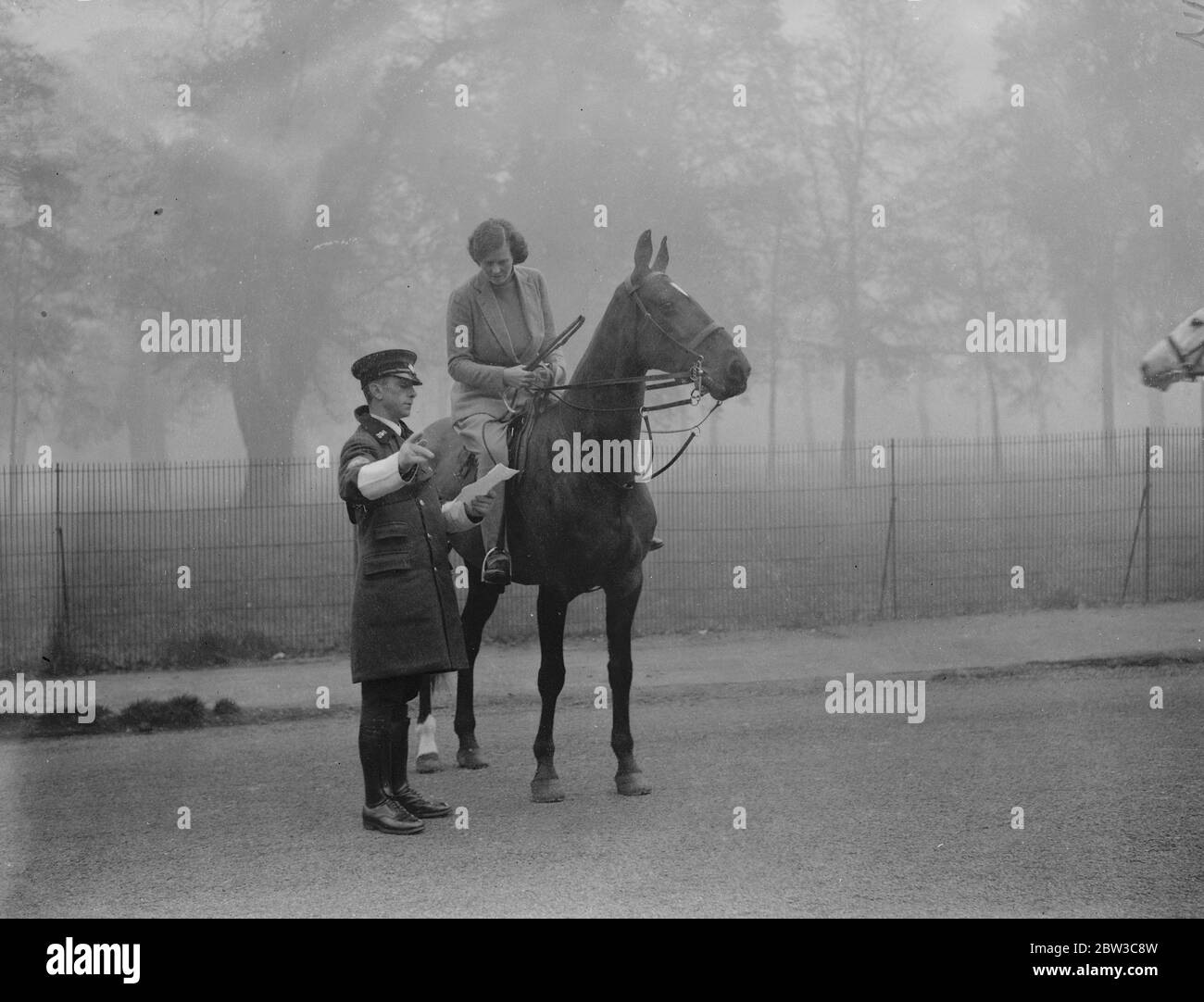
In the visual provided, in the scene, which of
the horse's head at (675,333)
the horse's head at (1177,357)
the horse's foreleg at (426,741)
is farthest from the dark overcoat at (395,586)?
the horse's head at (1177,357)

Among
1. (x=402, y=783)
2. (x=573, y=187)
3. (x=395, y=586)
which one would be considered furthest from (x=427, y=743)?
(x=573, y=187)

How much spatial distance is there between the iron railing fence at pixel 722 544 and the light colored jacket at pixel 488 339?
545cm

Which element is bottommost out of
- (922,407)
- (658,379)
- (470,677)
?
(470,677)

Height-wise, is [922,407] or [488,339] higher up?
[922,407]

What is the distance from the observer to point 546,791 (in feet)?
Result: 23.5

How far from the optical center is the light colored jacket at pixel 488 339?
7969 millimetres

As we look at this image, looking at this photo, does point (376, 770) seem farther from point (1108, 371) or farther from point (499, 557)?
point (1108, 371)

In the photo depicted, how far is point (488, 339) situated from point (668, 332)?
5.18ft

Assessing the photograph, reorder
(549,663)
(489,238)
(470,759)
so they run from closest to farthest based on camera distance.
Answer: (549,663)
(489,238)
(470,759)

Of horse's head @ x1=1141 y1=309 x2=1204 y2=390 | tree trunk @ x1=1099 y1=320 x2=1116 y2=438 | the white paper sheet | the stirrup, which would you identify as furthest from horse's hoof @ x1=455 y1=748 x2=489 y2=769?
tree trunk @ x1=1099 y1=320 x2=1116 y2=438

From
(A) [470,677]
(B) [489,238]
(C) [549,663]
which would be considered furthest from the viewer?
(A) [470,677]

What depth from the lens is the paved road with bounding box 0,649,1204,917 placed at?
5.29 m
